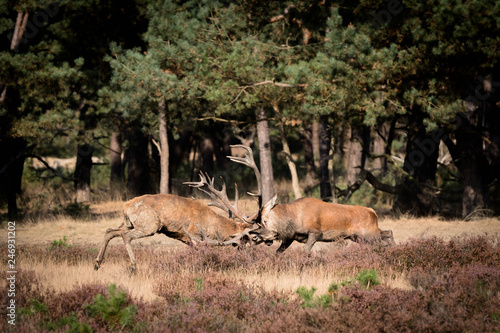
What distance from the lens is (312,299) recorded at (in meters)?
6.73

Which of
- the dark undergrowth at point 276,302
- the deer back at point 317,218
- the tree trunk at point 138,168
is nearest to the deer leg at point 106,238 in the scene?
the dark undergrowth at point 276,302

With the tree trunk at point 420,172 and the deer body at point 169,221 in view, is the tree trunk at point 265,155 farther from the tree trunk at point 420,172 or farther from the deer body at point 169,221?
the deer body at point 169,221

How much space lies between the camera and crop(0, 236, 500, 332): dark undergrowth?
5.81m

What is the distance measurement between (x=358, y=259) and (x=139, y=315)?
13.7 ft

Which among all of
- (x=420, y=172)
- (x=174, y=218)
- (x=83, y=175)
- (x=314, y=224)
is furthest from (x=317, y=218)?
(x=83, y=175)

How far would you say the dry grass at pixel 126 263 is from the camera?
770cm

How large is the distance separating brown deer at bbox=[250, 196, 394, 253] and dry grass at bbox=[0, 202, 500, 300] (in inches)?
15.6

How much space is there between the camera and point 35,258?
383 inches

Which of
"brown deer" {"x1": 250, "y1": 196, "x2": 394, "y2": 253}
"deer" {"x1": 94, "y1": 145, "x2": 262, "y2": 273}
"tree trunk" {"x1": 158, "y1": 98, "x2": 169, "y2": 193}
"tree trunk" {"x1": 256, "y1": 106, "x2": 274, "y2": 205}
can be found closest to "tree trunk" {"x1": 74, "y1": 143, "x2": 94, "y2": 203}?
"tree trunk" {"x1": 158, "y1": 98, "x2": 169, "y2": 193}

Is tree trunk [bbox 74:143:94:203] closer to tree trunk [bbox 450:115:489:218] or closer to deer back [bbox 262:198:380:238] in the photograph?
tree trunk [bbox 450:115:489:218]

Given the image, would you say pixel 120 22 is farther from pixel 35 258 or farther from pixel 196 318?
pixel 196 318

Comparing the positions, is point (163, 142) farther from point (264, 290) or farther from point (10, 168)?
point (264, 290)

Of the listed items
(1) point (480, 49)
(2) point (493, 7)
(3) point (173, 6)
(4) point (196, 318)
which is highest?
(3) point (173, 6)

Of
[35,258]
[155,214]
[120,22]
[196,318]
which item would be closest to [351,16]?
[120,22]
